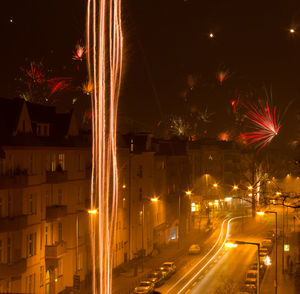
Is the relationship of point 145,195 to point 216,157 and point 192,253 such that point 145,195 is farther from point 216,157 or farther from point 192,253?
point 216,157

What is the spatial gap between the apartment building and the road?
6037 millimetres

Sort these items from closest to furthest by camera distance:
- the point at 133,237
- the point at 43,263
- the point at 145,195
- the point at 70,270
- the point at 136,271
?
the point at 43,263 < the point at 70,270 < the point at 136,271 < the point at 133,237 < the point at 145,195

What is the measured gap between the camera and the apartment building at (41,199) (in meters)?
21.4

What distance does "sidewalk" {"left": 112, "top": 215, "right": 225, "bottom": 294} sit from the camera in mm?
28766

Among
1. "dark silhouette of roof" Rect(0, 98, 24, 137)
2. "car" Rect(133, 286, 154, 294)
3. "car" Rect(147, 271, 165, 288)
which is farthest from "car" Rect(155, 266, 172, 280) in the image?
"dark silhouette of roof" Rect(0, 98, 24, 137)

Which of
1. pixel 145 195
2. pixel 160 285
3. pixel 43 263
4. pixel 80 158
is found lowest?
pixel 160 285

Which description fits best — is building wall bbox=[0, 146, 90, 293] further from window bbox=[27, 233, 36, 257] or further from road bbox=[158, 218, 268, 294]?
road bbox=[158, 218, 268, 294]

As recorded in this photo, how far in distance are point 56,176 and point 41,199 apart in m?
1.78

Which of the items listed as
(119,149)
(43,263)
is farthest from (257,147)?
(43,263)

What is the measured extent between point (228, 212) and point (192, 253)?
29961mm

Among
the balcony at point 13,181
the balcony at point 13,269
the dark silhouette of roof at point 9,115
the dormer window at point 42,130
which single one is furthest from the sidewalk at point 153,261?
the dark silhouette of roof at point 9,115

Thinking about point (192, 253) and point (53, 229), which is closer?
point (53, 229)

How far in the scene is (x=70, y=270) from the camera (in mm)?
27031

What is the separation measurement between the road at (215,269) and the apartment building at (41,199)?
238 inches
